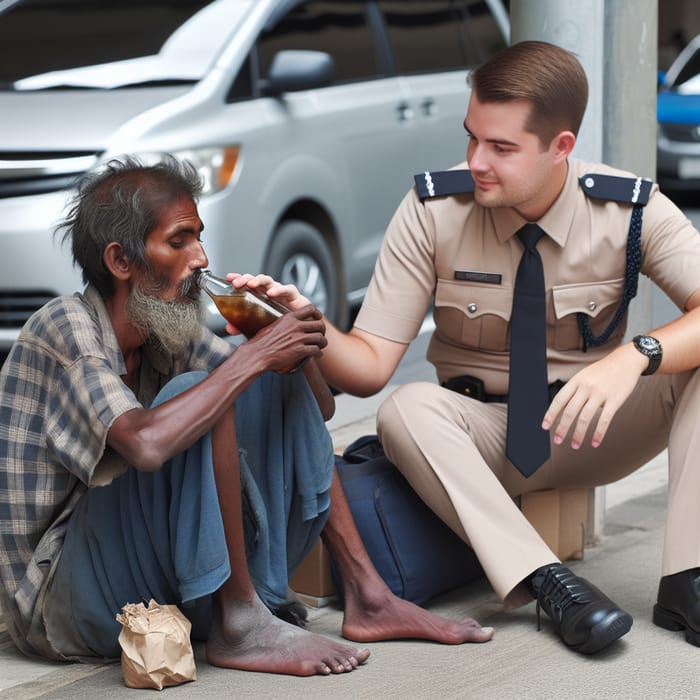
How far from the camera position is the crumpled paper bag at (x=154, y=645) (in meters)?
3.31

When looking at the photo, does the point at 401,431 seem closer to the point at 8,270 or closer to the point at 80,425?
the point at 80,425

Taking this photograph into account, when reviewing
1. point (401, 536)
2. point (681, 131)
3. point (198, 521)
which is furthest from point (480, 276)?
point (681, 131)

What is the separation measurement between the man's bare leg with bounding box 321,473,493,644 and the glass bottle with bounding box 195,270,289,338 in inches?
16.6

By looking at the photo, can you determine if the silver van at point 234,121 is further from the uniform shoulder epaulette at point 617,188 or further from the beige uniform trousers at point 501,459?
the uniform shoulder epaulette at point 617,188

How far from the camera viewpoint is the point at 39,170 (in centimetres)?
615

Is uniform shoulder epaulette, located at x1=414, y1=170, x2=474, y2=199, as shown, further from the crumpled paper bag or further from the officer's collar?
the crumpled paper bag

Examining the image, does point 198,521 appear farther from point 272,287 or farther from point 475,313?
point 475,313

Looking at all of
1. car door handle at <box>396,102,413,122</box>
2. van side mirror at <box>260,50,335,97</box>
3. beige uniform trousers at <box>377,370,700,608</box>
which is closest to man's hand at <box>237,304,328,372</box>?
beige uniform trousers at <box>377,370,700,608</box>

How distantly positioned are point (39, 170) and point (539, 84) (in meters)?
2.98

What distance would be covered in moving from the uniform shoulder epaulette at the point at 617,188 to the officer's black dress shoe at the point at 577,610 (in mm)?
904

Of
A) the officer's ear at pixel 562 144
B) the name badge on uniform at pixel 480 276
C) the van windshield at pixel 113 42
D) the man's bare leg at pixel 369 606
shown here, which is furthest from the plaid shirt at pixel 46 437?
the van windshield at pixel 113 42

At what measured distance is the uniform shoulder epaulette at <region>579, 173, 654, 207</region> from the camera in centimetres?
382

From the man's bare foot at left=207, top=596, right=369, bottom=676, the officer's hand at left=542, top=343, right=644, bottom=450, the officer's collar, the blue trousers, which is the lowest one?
the man's bare foot at left=207, top=596, right=369, bottom=676

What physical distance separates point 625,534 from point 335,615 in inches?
40.9
